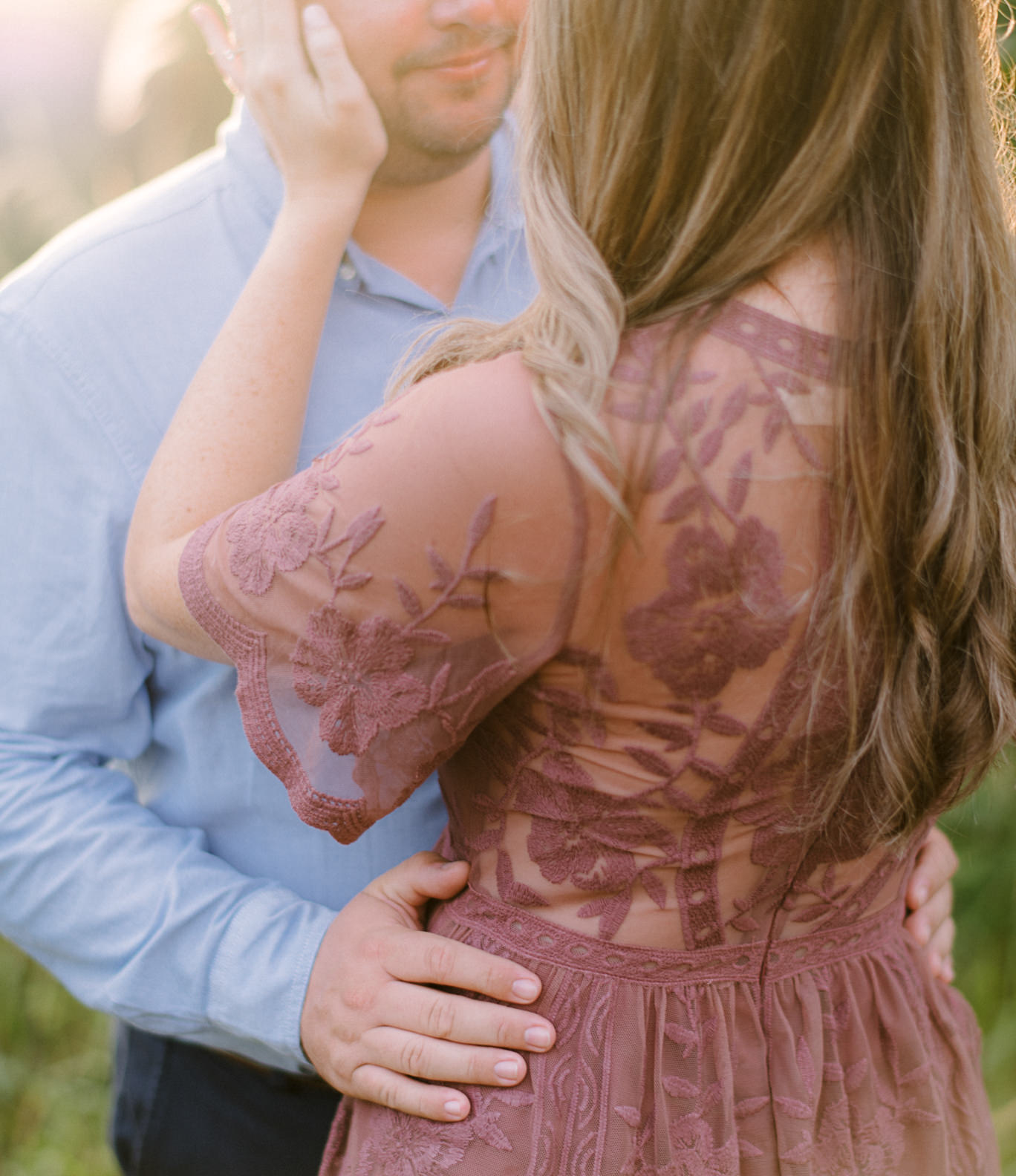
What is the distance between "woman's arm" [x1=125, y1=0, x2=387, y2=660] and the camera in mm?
1046

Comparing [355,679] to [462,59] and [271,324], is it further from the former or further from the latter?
[462,59]

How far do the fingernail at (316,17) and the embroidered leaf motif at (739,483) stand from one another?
0.75m

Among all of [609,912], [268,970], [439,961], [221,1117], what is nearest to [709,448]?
[609,912]

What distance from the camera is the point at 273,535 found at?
88 cm

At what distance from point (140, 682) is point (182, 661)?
0.20 feet

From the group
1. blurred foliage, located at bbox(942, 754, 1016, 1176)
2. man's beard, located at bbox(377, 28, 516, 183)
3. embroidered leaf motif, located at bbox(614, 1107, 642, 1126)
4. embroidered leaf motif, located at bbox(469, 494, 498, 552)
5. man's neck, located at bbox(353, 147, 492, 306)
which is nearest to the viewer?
embroidered leaf motif, located at bbox(469, 494, 498, 552)

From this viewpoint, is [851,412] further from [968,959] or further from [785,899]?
[968,959]

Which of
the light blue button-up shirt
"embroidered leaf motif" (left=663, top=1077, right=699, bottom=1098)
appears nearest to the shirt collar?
the light blue button-up shirt

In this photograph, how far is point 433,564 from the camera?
84cm

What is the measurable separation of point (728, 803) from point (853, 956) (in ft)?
0.97

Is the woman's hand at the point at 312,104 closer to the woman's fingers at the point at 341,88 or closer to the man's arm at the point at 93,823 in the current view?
the woman's fingers at the point at 341,88

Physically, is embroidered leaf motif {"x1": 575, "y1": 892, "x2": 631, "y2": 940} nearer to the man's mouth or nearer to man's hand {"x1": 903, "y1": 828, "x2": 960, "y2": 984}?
man's hand {"x1": 903, "y1": 828, "x2": 960, "y2": 984}

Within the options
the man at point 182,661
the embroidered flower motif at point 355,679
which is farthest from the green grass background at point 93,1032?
the embroidered flower motif at point 355,679

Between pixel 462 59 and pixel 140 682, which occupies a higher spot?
pixel 462 59
